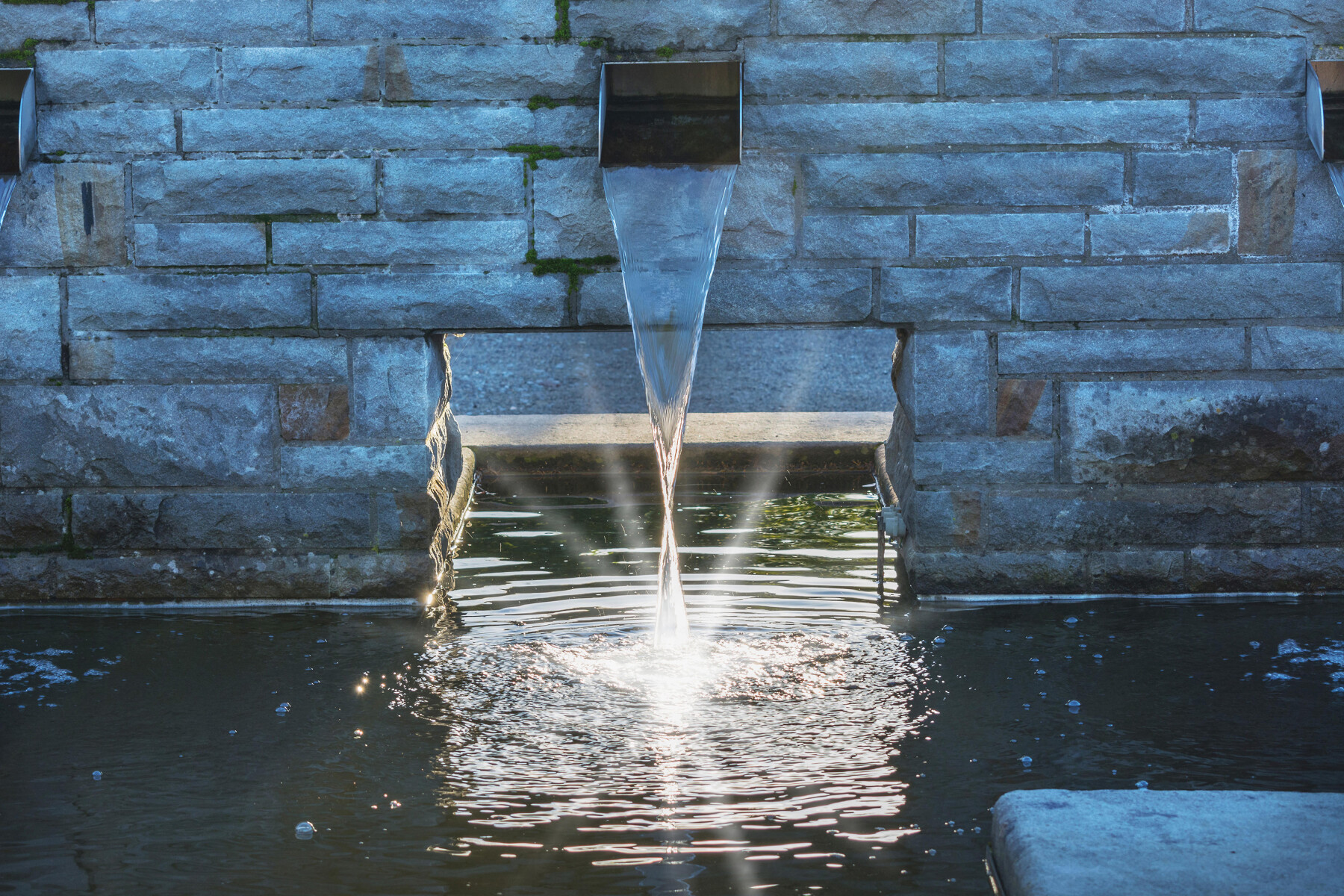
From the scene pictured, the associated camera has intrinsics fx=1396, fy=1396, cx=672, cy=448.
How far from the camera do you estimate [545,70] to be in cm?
517

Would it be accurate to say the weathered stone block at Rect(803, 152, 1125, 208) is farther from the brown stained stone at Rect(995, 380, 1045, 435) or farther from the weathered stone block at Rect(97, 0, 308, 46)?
the weathered stone block at Rect(97, 0, 308, 46)

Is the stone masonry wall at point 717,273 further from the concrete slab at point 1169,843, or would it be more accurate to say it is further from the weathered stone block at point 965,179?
the concrete slab at point 1169,843

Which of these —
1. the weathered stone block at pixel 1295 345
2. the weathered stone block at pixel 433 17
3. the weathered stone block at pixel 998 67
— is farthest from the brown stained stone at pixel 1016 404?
the weathered stone block at pixel 433 17

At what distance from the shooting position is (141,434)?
5.39m

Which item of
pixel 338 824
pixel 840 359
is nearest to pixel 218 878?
pixel 338 824

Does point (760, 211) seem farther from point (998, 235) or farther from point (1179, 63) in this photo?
point (1179, 63)

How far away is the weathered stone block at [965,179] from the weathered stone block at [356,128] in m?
1.15

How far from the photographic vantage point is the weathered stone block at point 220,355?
5.35 metres

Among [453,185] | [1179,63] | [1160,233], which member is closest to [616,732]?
[453,185]

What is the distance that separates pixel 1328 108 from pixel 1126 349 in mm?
1101

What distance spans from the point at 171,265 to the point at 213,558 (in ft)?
3.74

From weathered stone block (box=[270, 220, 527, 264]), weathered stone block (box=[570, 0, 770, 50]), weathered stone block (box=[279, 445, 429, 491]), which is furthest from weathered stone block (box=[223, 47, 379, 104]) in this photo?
weathered stone block (box=[279, 445, 429, 491])

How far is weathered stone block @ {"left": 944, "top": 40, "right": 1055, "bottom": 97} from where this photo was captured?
5152mm

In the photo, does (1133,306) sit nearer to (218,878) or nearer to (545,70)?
(545,70)
